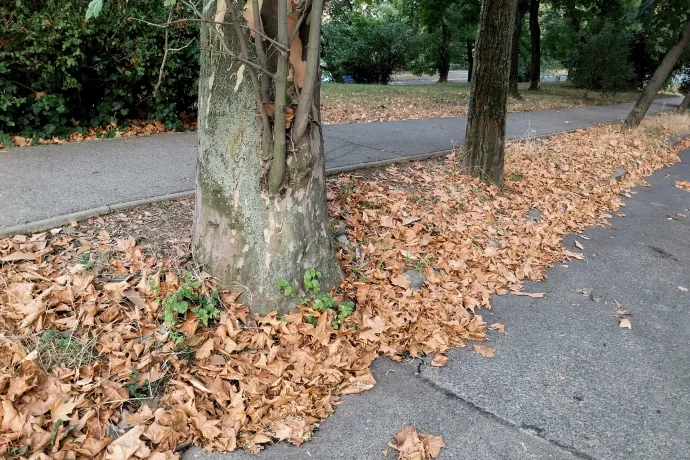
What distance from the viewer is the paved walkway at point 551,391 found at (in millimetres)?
2783

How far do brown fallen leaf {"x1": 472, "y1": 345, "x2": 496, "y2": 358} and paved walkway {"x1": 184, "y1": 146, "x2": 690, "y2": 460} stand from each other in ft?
0.14

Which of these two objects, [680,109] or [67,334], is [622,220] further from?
[680,109]

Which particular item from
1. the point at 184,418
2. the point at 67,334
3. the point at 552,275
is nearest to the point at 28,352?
the point at 67,334

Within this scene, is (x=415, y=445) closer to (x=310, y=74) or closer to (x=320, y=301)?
(x=320, y=301)

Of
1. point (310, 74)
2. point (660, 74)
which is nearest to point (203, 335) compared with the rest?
point (310, 74)

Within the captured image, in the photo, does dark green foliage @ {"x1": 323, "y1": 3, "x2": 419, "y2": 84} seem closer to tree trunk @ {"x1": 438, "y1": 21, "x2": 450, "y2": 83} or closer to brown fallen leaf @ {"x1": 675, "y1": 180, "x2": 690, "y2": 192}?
tree trunk @ {"x1": 438, "y1": 21, "x2": 450, "y2": 83}

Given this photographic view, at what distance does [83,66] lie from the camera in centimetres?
630

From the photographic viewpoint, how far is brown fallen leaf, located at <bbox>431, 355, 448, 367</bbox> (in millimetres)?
3469

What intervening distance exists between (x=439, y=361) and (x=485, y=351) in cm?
38

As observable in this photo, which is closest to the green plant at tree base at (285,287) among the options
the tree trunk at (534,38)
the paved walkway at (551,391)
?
the paved walkway at (551,391)

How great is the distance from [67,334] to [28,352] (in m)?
0.23

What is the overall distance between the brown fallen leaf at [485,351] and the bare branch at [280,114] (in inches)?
70.1

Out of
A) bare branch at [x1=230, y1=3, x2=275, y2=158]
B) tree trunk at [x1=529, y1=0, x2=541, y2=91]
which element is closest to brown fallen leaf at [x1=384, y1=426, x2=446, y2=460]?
bare branch at [x1=230, y1=3, x2=275, y2=158]

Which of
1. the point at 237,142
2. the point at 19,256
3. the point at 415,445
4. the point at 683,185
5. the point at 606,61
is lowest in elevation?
the point at 415,445
